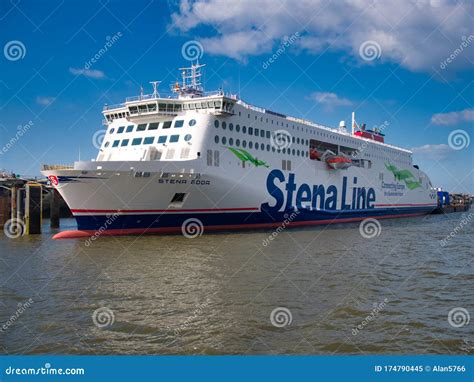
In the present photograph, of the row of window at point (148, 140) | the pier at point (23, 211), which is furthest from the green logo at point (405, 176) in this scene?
the pier at point (23, 211)

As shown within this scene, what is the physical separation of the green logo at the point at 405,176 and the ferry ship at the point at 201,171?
397 inches

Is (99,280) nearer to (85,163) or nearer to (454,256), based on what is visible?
(85,163)

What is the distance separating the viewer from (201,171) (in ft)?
64.6

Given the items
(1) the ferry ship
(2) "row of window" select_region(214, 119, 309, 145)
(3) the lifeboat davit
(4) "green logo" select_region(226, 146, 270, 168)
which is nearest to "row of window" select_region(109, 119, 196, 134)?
(1) the ferry ship

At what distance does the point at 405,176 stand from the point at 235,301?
3759 cm

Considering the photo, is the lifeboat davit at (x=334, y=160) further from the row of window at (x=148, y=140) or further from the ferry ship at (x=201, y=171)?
the row of window at (x=148, y=140)

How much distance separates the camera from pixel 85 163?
1725 cm

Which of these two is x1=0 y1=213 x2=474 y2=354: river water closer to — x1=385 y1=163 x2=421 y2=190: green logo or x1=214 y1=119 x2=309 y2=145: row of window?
x1=214 y1=119 x2=309 y2=145: row of window

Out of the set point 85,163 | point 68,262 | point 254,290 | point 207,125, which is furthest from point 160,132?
point 254,290

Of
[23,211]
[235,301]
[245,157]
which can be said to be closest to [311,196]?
[245,157]

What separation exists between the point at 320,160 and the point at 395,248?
44.0 feet

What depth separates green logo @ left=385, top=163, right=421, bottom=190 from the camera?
129ft

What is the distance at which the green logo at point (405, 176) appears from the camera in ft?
129

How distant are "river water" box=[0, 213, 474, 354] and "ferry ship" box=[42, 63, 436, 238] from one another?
3113 millimetres
